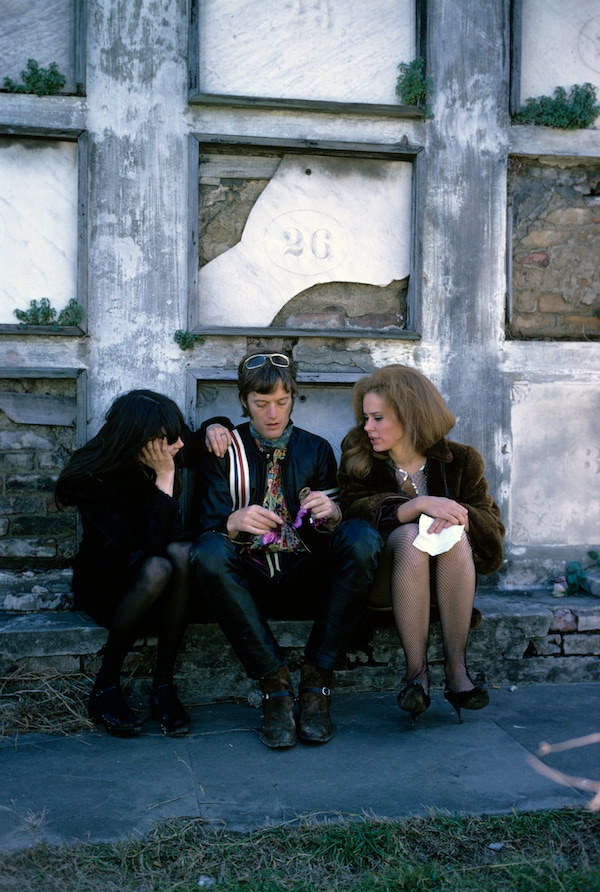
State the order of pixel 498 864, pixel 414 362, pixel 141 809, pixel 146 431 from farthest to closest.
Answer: pixel 414 362 < pixel 146 431 < pixel 141 809 < pixel 498 864

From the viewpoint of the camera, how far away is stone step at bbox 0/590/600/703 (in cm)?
344

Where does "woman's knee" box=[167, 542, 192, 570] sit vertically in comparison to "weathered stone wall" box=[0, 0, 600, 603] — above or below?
below

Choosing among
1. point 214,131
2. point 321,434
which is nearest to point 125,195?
point 214,131

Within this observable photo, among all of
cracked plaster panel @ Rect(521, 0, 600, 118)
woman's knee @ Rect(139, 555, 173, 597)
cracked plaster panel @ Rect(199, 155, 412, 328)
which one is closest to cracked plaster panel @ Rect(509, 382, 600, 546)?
cracked plaster panel @ Rect(199, 155, 412, 328)

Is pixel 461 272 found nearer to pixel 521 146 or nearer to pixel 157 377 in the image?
pixel 521 146

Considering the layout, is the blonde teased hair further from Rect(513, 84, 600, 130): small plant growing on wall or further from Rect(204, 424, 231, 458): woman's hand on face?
Rect(513, 84, 600, 130): small plant growing on wall

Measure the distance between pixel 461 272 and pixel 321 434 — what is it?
1.07 metres

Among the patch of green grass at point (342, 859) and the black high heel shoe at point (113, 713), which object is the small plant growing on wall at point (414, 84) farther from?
the patch of green grass at point (342, 859)

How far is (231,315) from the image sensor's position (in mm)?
4086

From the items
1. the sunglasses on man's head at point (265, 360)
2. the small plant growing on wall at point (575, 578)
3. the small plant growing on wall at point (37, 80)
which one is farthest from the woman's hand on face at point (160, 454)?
the small plant growing on wall at point (575, 578)

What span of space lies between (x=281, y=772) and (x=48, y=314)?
2281mm

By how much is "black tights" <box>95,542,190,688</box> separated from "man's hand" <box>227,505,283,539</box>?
204 millimetres

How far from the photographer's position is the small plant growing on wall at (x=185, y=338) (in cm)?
395

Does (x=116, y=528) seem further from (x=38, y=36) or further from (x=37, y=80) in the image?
(x=38, y=36)
